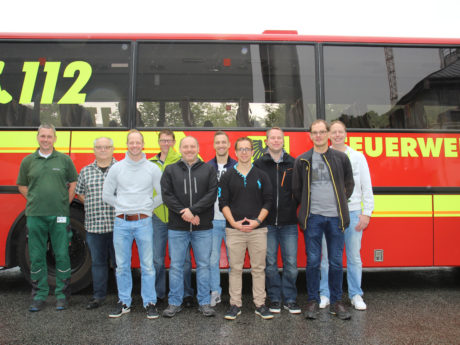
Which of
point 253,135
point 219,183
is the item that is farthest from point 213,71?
point 219,183

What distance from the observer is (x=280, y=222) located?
4270 millimetres

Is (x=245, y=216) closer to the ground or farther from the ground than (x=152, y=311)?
farther from the ground

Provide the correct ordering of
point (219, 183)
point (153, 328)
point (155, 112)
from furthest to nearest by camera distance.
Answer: point (155, 112) → point (219, 183) → point (153, 328)

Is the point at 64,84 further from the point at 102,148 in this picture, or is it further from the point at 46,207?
the point at 46,207

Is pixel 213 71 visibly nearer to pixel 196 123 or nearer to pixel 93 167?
pixel 196 123

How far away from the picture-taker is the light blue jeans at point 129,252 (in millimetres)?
4227

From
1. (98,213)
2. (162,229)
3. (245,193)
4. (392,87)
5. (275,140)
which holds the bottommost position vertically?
(162,229)

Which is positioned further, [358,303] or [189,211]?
[358,303]

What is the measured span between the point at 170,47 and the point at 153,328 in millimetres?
3433

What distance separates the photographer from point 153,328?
3.92m

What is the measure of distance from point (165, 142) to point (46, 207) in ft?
5.11

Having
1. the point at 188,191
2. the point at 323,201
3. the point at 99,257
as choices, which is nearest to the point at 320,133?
the point at 323,201

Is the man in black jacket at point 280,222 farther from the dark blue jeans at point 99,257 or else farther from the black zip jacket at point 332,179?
the dark blue jeans at point 99,257

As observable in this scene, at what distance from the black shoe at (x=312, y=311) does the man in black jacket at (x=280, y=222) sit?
0.48ft
